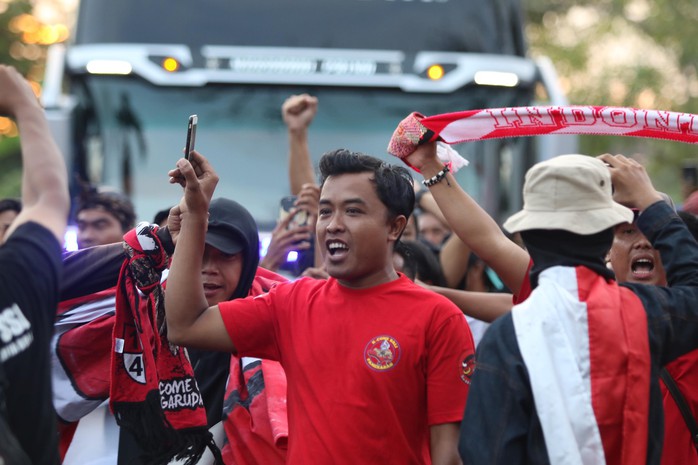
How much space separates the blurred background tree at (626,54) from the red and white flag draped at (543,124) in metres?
19.3

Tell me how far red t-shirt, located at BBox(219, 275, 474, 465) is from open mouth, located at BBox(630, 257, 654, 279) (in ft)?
3.35

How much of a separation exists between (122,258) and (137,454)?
65 centimetres

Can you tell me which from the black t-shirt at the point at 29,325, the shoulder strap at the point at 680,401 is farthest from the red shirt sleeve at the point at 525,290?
the black t-shirt at the point at 29,325

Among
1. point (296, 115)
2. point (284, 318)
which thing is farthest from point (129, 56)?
point (284, 318)

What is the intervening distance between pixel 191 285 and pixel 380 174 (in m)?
0.69

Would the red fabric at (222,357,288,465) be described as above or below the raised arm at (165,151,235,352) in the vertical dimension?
below

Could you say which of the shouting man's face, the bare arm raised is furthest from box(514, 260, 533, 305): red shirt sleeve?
the shouting man's face

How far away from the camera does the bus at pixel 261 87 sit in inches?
339

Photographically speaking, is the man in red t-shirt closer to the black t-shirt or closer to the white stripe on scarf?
the white stripe on scarf

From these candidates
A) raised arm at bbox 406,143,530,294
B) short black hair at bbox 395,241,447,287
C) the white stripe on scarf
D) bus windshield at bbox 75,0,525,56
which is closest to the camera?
the white stripe on scarf

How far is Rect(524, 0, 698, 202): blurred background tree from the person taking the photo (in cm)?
2408

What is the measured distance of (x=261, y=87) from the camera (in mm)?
8766

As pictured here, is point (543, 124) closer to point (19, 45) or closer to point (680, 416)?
point (680, 416)

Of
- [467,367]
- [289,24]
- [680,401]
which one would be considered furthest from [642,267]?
[289,24]
